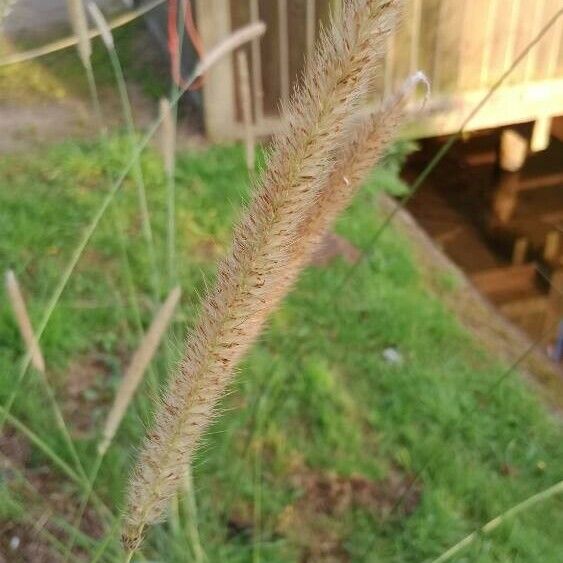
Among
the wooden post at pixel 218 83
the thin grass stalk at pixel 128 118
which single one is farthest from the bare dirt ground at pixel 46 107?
the thin grass stalk at pixel 128 118

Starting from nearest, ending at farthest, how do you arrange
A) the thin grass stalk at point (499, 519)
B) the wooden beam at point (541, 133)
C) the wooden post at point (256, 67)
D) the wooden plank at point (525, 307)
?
1. the thin grass stalk at point (499, 519)
2. the wooden plank at point (525, 307)
3. the wooden post at point (256, 67)
4. the wooden beam at point (541, 133)

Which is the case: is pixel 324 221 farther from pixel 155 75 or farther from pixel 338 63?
pixel 155 75

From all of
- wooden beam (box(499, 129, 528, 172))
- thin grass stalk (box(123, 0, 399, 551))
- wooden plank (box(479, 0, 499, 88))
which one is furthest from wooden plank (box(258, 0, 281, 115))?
thin grass stalk (box(123, 0, 399, 551))

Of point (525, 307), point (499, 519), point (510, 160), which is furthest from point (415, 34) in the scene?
point (499, 519)

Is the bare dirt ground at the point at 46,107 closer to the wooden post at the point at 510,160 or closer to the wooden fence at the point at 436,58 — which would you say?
the wooden fence at the point at 436,58

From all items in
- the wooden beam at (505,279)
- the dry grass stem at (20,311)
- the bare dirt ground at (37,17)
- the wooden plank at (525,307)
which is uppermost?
the dry grass stem at (20,311)

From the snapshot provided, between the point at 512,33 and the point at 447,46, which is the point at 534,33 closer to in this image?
the point at 512,33
